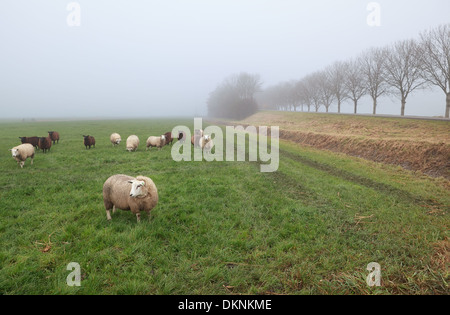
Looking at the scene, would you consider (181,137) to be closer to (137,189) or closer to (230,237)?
(137,189)

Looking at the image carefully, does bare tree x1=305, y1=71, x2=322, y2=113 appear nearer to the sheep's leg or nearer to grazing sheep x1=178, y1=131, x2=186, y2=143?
grazing sheep x1=178, y1=131, x2=186, y2=143

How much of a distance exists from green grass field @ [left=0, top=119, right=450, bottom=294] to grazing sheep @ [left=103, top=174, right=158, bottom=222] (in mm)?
456

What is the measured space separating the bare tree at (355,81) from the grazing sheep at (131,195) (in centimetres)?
5226

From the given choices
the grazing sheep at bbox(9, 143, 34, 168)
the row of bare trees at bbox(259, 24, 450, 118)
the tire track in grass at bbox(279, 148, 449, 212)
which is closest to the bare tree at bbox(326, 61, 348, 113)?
the row of bare trees at bbox(259, 24, 450, 118)

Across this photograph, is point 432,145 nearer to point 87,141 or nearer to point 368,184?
point 368,184

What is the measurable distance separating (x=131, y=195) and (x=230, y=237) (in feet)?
9.63

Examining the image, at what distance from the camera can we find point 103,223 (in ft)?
19.2

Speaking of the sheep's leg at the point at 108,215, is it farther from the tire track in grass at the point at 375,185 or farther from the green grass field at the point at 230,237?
the tire track in grass at the point at 375,185

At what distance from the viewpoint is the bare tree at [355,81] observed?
144 ft

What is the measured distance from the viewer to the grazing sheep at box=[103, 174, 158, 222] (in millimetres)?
5598

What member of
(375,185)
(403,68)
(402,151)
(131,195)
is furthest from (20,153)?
(403,68)

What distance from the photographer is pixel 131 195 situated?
17.9ft

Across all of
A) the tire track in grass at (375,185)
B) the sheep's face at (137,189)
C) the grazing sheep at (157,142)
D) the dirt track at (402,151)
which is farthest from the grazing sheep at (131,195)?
the dirt track at (402,151)
